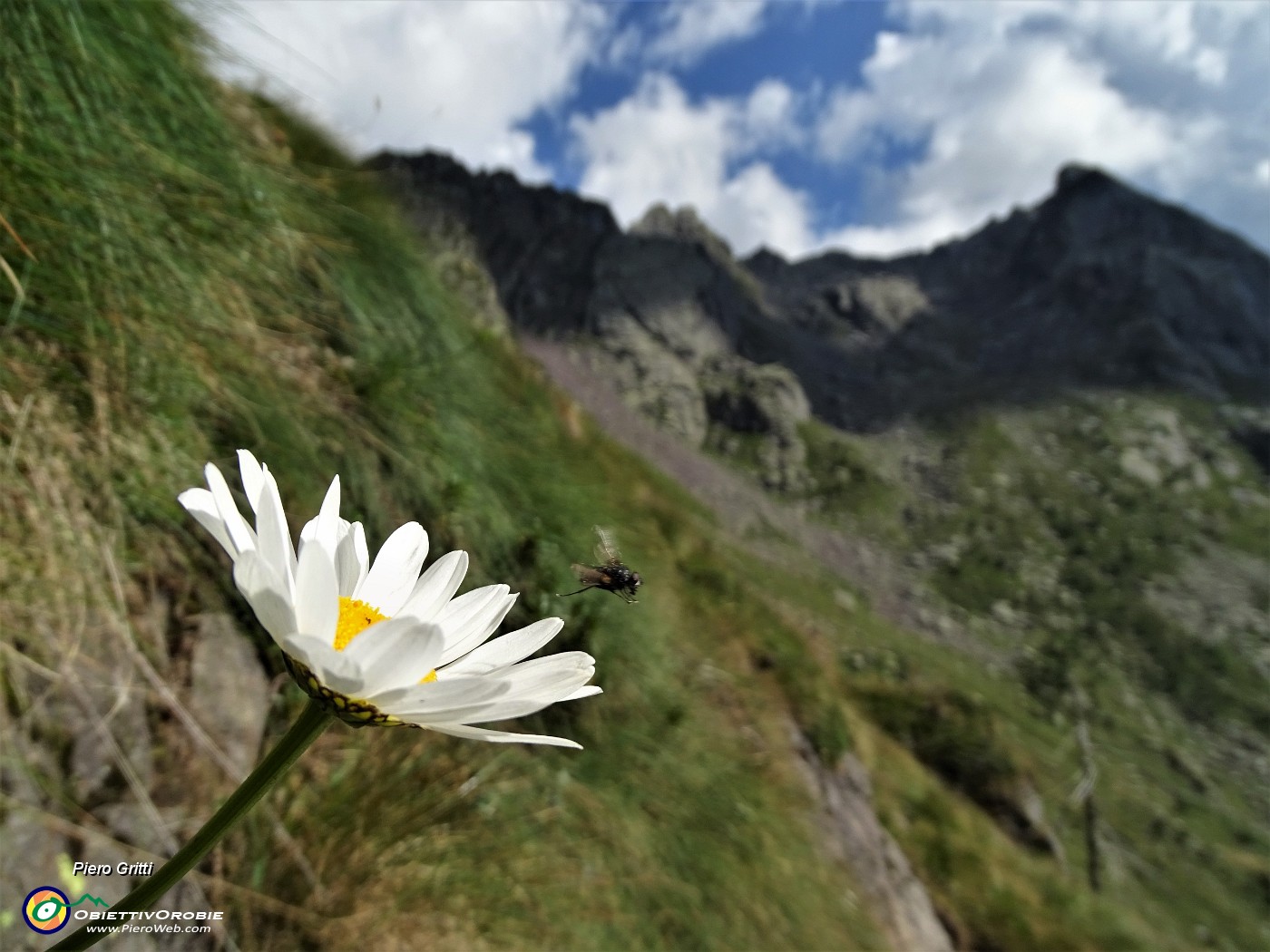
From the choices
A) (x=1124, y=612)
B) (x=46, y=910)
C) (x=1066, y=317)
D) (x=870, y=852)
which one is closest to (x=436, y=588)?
(x=46, y=910)

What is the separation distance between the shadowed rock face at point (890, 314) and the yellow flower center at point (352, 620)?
11527 cm

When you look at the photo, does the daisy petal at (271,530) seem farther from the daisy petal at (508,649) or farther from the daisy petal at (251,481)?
the daisy petal at (508,649)

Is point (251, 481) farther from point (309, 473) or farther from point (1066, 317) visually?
point (1066, 317)

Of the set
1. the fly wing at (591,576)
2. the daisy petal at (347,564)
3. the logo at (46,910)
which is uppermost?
the fly wing at (591,576)

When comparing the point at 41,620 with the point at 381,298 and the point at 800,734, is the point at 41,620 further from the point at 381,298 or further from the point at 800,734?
the point at 800,734

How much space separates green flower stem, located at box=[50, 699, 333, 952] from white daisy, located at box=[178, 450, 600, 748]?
0.04 meters

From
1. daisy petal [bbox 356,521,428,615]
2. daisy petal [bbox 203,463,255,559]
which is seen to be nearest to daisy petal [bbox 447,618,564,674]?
daisy petal [bbox 356,521,428,615]

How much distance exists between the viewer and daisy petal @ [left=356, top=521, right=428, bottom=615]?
2.64 feet

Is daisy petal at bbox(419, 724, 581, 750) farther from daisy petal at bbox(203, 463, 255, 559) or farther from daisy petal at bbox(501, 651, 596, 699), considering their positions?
daisy petal at bbox(203, 463, 255, 559)

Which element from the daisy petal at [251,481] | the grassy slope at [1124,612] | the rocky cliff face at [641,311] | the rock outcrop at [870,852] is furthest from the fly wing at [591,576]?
the rocky cliff face at [641,311]

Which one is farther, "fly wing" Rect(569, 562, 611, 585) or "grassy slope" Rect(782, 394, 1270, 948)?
"grassy slope" Rect(782, 394, 1270, 948)

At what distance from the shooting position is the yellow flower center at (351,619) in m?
0.68

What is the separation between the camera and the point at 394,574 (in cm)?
82

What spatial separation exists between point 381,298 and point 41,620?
2.14 m
